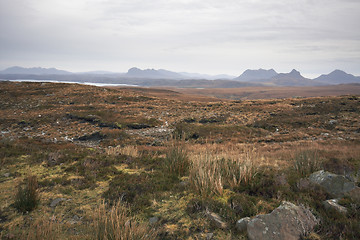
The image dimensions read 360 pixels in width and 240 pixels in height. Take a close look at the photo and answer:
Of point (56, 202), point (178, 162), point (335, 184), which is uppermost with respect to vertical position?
point (335, 184)

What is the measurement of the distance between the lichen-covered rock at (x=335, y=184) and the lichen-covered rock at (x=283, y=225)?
202 cm

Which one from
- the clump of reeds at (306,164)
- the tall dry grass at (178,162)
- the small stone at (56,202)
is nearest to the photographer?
the small stone at (56,202)

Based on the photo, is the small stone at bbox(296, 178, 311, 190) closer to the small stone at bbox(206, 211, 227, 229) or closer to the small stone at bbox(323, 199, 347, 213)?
the small stone at bbox(323, 199, 347, 213)

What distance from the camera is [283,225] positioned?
3.71 m

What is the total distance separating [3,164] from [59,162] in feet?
7.34

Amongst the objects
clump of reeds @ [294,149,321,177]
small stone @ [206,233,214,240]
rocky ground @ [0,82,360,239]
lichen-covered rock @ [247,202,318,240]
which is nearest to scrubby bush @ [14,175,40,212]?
rocky ground @ [0,82,360,239]

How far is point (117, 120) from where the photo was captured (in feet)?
89.0

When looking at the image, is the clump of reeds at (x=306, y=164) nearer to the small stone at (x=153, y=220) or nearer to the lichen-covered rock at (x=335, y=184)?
the lichen-covered rock at (x=335, y=184)

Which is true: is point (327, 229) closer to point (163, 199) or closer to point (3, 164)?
point (163, 199)

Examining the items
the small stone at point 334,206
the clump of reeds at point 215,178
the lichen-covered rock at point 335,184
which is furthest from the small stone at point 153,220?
the lichen-covered rock at point 335,184

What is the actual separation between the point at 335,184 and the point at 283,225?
312 centimetres

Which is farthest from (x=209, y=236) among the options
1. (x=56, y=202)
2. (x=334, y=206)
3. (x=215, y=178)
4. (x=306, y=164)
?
(x=306, y=164)

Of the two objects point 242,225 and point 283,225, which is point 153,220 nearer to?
point 242,225

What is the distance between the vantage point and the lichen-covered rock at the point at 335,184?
5.25 m
